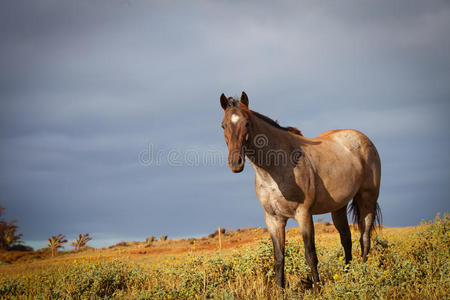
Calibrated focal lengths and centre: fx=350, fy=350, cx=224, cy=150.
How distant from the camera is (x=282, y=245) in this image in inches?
238

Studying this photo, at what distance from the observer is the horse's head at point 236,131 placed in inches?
190

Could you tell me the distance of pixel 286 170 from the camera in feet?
19.0

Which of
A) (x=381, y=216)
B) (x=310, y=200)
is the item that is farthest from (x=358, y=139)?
(x=310, y=200)

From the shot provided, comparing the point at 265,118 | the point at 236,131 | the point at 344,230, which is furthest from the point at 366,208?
the point at 236,131

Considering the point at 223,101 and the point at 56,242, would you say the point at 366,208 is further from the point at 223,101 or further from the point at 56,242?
the point at 56,242

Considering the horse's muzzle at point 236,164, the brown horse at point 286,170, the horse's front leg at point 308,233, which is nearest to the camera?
the horse's muzzle at point 236,164

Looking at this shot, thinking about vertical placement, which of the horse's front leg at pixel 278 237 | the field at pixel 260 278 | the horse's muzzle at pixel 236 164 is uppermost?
the horse's muzzle at pixel 236 164

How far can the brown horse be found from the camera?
17.2ft

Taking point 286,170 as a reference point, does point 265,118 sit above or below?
above

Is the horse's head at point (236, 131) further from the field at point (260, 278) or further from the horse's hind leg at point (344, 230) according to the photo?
the horse's hind leg at point (344, 230)

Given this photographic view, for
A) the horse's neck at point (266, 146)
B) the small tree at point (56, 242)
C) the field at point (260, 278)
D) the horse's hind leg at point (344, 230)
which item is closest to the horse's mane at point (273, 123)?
the horse's neck at point (266, 146)

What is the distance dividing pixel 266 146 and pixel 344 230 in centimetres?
333

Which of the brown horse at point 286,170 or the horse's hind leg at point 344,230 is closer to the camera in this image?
the brown horse at point 286,170

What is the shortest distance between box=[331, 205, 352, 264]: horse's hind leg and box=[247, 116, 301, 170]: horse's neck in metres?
2.56
